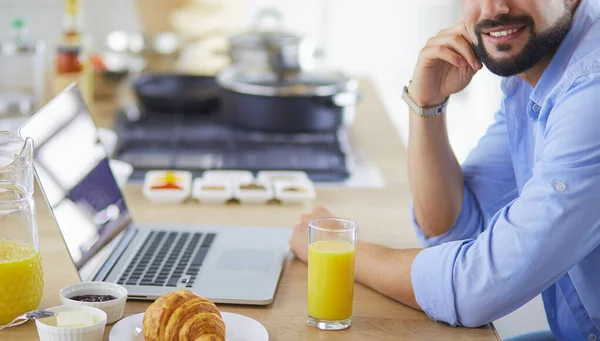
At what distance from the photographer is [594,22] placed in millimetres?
1280

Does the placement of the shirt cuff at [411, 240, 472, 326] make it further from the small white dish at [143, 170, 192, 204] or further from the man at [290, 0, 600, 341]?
the small white dish at [143, 170, 192, 204]

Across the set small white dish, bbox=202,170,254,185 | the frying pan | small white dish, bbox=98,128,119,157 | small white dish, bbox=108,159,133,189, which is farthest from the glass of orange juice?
the frying pan

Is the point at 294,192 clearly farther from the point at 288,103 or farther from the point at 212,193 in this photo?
the point at 288,103

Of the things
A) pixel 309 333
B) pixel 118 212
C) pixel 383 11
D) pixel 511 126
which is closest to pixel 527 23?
pixel 511 126

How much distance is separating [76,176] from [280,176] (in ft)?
2.16

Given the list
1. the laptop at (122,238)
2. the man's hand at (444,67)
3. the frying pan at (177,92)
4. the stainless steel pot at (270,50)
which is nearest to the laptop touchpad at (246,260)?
the laptop at (122,238)

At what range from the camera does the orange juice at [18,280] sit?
1.09m

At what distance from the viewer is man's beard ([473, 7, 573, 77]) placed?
1304mm

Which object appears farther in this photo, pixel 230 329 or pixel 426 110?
pixel 426 110

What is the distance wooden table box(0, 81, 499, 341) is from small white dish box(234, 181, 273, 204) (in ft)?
0.06

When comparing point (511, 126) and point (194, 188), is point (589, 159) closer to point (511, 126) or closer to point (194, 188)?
point (511, 126)

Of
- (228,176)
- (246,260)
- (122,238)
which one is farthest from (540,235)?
(228,176)

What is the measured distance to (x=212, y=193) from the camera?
1781mm

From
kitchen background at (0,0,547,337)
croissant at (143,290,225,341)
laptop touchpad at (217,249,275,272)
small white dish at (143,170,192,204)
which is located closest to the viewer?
croissant at (143,290,225,341)
